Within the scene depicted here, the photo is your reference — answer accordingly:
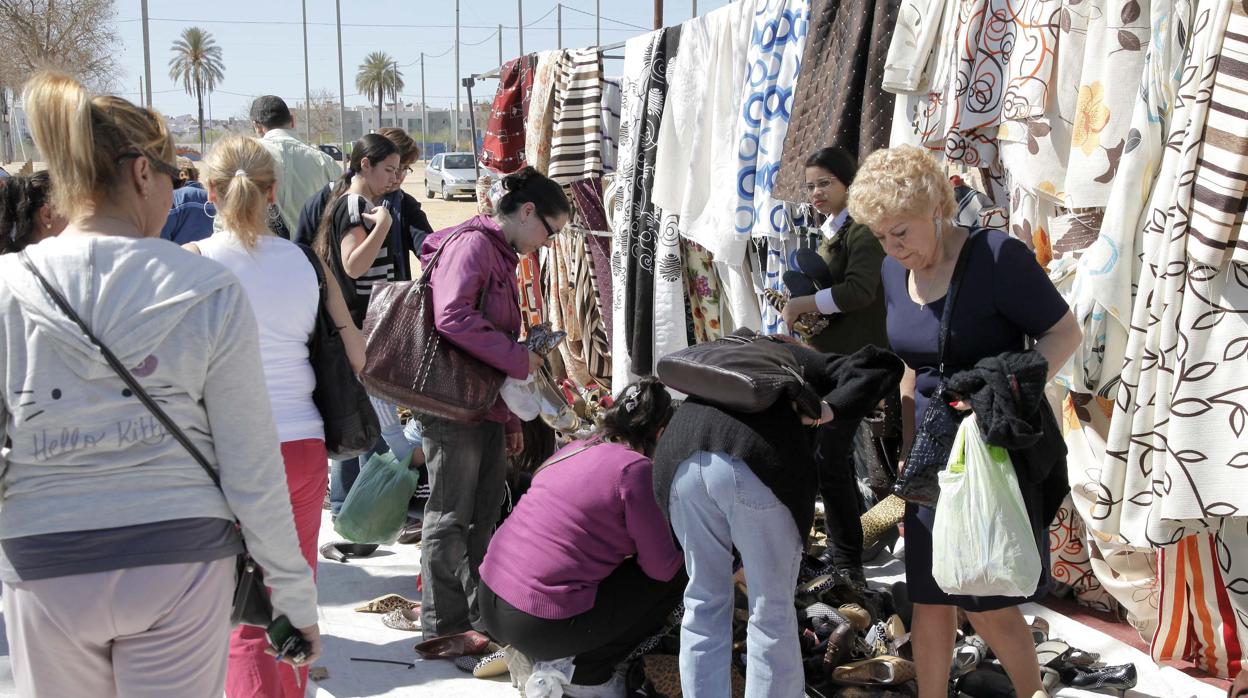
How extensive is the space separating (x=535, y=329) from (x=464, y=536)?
2.63ft

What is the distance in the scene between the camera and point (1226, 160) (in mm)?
2934

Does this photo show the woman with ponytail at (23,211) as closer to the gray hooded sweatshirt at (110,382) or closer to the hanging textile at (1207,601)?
the gray hooded sweatshirt at (110,382)

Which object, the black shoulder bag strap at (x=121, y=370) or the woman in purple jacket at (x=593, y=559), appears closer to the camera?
the black shoulder bag strap at (x=121, y=370)

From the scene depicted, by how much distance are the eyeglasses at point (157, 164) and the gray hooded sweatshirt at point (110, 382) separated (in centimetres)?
14

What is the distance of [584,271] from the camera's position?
6.38m

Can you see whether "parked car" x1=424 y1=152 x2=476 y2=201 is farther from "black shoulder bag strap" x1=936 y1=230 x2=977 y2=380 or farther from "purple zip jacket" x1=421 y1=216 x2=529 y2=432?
"black shoulder bag strap" x1=936 y1=230 x2=977 y2=380

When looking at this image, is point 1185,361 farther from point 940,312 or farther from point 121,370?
point 121,370

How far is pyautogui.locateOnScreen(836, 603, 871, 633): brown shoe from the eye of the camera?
3615 mm

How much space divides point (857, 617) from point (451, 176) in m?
28.0

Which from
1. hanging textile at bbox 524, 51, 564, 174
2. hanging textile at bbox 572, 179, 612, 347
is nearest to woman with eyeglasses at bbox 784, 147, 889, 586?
hanging textile at bbox 572, 179, 612, 347

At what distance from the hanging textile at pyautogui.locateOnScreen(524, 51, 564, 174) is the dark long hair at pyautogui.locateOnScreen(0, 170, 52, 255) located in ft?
10.0

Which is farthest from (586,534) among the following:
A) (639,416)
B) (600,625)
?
(639,416)

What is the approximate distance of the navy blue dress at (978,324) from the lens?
2775 millimetres

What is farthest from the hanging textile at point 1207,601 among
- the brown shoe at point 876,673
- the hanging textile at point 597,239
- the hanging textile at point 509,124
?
the hanging textile at point 509,124
